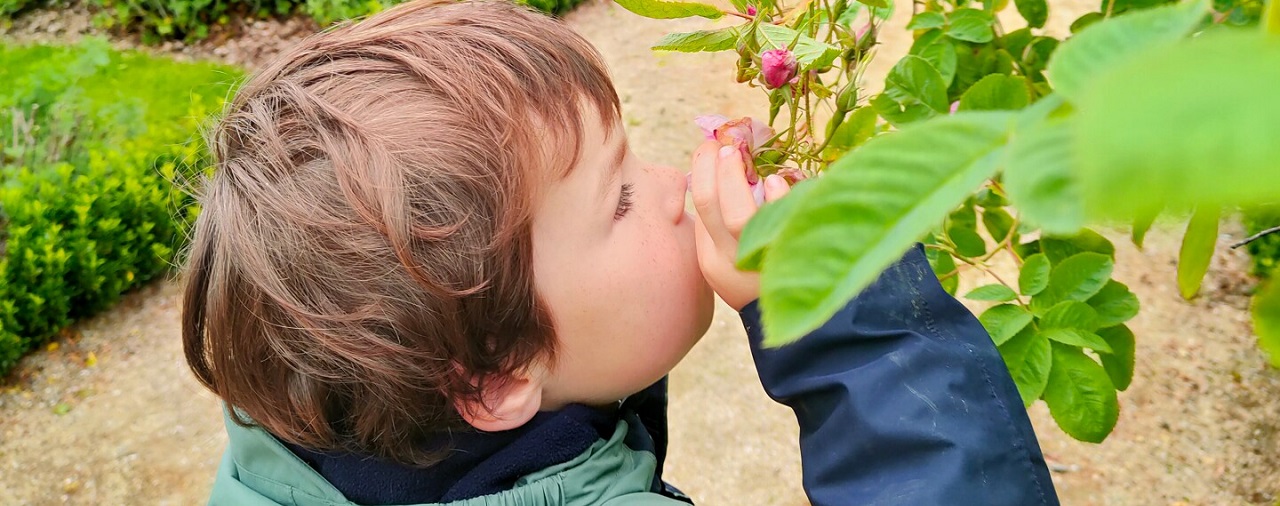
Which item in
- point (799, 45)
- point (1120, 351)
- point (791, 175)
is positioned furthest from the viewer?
point (1120, 351)

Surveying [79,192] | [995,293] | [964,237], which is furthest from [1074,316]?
[79,192]

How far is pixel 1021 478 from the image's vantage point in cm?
98

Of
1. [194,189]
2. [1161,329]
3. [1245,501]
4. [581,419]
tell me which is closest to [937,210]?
[581,419]

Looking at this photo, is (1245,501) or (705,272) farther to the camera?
(1245,501)

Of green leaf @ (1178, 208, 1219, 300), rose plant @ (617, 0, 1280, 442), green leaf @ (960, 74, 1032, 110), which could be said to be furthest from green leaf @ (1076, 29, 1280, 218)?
green leaf @ (960, 74, 1032, 110)

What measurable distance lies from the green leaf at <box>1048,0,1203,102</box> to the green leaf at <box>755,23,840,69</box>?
0.56 m

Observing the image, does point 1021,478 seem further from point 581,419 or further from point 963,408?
point 581,419

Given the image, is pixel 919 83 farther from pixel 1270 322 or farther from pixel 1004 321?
pixel 1270 322

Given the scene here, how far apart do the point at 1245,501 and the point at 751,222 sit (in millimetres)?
2328

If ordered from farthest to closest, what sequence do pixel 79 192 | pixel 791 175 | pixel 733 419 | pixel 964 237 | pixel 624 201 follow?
pixel 79 192 < pixel 733 419 < pixel 964 237 < pixel 624 201 < pixel 791 175

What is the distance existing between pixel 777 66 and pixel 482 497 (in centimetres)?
59

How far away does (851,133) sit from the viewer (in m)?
1.01

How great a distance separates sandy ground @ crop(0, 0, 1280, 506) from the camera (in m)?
2.29

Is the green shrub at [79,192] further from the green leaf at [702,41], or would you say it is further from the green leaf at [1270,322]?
the green leaf at [1270,322]
